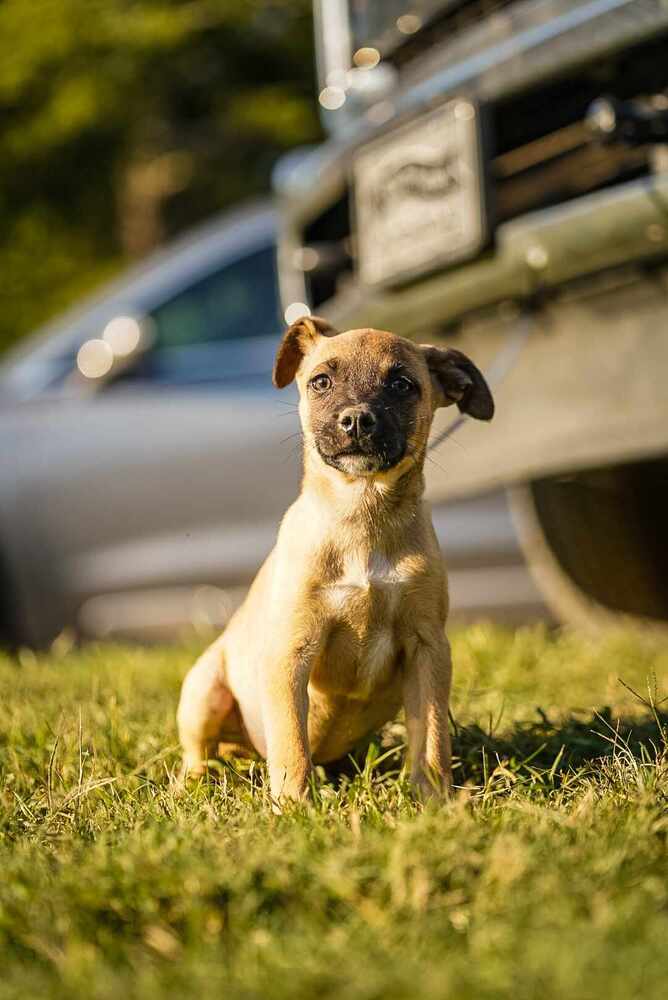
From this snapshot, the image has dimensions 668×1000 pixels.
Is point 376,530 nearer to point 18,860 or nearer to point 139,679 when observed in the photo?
point 18,860

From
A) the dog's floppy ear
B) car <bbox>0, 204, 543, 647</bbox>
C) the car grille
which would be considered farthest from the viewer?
car <bbox>0, 204, 543, 647</bbox>

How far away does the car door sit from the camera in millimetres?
6164

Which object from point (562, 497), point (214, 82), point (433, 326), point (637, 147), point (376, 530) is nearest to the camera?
point (376, 530)

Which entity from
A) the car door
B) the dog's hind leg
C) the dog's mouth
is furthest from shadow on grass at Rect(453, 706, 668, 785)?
the car door

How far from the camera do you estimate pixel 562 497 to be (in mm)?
4691

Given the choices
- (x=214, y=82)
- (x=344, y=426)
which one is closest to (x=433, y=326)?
(x=344, y=426)

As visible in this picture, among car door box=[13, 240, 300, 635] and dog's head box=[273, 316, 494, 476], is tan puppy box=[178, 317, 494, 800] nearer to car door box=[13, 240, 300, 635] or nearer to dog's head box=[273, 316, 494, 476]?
dog's head box=[273, 316, 494, 476]

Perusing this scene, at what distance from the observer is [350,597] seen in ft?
9.57

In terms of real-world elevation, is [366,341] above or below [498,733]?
above

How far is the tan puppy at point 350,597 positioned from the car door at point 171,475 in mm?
2801

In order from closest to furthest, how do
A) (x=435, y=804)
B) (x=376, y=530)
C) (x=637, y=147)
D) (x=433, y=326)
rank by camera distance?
(x=435, y=804) → (x=376, y=530) → (x=637, y=147) → (x=433, y=326)

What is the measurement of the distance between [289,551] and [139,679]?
1615mm

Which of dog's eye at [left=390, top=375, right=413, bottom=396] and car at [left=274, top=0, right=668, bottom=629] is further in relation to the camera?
car at [left=274, top=0, right=668, bottom=629]

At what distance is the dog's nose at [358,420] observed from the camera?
2982mm
